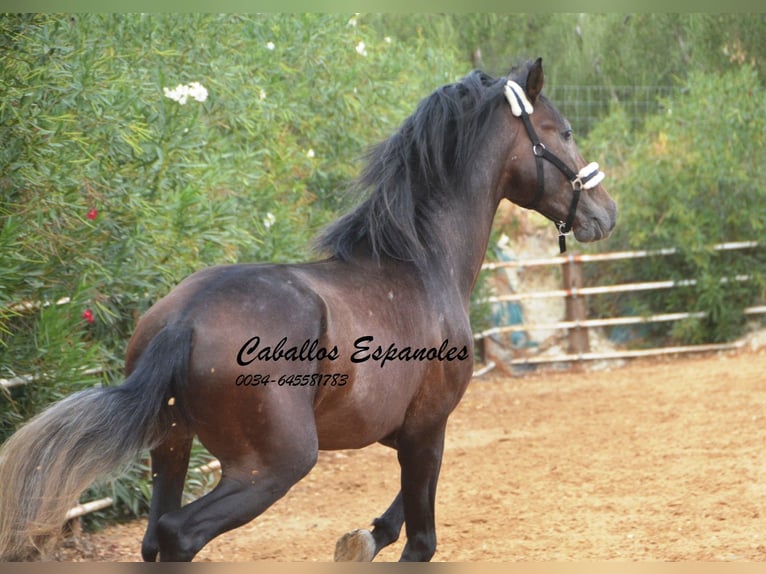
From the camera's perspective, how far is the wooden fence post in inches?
499

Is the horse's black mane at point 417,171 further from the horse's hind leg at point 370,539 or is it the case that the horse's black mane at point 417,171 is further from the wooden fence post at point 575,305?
the wooden fence post at point 575,305

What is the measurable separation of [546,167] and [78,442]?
226cm

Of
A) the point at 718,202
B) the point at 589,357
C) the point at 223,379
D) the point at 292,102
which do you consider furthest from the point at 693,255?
the point at 223,379

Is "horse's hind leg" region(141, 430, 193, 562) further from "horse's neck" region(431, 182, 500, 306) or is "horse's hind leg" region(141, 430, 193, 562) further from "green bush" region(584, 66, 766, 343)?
"green bush" region(584, 66, 766, 343)

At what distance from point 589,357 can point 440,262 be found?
8.90 metres

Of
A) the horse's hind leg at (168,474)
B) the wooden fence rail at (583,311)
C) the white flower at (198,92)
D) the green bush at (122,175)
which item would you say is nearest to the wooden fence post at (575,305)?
the wooden fence rail at (583,311)

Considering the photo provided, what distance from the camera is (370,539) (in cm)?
394

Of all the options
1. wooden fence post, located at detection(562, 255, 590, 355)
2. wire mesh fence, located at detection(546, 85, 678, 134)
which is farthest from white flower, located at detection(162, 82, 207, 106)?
wire mesh fence, located at detection(546, 85, 678, 134)

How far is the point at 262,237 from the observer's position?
23.6 feet

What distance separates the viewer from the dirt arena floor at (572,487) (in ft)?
15.9

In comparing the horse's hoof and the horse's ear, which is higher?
the horse's ear

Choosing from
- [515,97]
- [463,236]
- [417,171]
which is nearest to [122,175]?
[417,171]

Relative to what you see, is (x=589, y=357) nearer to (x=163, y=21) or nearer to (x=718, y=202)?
(x=718, y=202)

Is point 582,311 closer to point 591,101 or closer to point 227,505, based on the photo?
point 591,101
